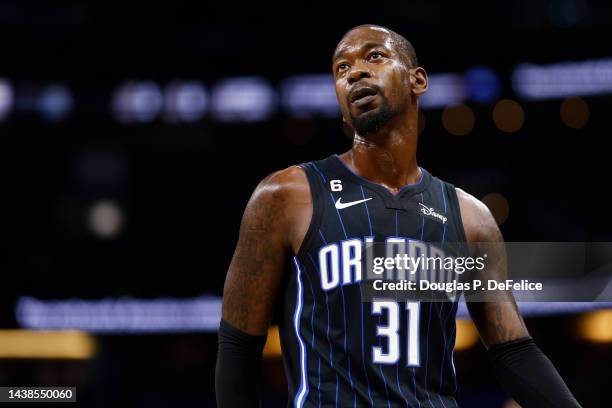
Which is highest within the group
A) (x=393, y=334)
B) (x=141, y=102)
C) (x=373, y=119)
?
(x=141, y=102)

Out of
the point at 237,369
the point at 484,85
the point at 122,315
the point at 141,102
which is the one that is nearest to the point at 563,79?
the point at 484,85

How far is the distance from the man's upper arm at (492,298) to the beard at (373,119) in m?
0.41

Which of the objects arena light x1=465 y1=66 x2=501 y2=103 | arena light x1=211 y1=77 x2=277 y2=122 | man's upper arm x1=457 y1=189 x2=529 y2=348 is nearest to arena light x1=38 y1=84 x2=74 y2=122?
arena light x1=211 y1=77 x2=277 y2=122

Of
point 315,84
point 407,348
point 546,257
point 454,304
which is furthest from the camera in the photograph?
point 315,84

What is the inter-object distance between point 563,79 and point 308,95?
3808 millimetres

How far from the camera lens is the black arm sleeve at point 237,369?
247 cm

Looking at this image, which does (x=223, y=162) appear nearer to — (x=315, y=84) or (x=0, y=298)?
(x=315, y=84)

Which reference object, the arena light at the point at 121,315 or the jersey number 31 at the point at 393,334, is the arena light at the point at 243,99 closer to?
the arena light at the point at 121,315

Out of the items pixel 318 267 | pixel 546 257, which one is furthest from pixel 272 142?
pixel 318 267

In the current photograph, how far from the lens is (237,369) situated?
8.14ft

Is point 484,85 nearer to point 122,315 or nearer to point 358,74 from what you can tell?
point 122,315

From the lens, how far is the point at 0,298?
11.0 metres

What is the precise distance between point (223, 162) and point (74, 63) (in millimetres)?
2788

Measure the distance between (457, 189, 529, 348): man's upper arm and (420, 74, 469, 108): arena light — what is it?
9.28 metres
